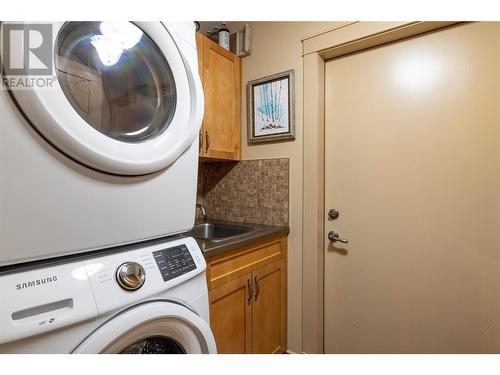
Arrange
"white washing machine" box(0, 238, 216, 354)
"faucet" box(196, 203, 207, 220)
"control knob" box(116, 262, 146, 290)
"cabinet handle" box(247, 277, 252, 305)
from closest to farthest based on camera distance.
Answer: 1. "white washing machine" box(0, 238, 216, 354)
2. "control knob" box(116, 262, 146, 290)
3. "cabinet handle" box(247, 277, 252, 305)
4. "faucet" box(196, 203, 207, 220)

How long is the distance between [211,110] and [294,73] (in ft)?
1.78

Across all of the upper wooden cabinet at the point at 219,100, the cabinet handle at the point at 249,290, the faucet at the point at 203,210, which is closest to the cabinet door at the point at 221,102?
the upper wooden cabinet at the point at 219,100

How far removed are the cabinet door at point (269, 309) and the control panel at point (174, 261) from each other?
24.9 inches

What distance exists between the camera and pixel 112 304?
0.60 meters

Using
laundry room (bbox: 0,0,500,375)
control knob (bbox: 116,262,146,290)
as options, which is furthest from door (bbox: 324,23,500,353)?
control knob (bbox: 116,262,146,290)

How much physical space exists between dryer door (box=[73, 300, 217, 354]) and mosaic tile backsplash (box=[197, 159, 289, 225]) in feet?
3.10

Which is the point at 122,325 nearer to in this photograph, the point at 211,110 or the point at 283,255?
the point at 283,255

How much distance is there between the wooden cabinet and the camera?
1179 mm

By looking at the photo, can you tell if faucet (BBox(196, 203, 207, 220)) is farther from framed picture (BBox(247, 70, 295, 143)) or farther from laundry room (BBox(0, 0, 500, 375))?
framed picture (BBox(247, 70, 295, 143))

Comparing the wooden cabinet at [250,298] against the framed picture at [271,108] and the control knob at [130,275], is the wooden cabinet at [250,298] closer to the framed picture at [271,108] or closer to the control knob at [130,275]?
the control knob at [130,275]

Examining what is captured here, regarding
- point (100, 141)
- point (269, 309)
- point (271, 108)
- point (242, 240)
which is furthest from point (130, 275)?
point (271, 108)

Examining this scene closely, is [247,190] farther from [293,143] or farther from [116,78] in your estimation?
[116,78]

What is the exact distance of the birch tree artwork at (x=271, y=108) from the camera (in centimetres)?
159

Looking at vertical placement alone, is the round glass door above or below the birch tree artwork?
below
